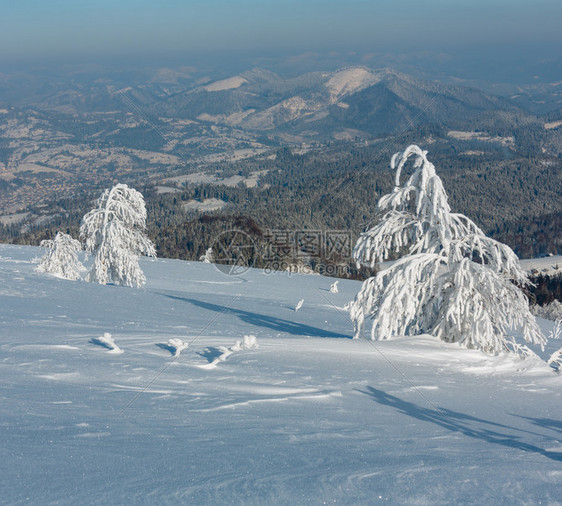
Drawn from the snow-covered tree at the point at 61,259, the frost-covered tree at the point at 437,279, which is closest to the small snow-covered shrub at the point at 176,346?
the frost-covered tree at the point at 437,279

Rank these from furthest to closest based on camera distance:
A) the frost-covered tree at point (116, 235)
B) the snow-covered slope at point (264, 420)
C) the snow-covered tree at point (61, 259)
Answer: the snow-covered tree at point (61, 259), the frost-covered tree at point (116, 235), the snow-covered slope at point (264, 420)

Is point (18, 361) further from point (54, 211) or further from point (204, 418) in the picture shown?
point (54, 211)

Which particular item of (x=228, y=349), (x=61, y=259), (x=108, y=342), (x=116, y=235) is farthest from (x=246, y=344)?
(x=61, y=259)

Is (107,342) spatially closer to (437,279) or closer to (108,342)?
(108,342)

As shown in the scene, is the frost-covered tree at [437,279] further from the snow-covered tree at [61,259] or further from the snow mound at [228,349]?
the snow-covered tree at [61,259]

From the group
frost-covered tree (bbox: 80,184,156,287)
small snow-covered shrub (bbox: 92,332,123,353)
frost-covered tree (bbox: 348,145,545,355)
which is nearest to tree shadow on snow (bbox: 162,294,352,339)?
frost-covered tree (bbox: 348,145,545,355)

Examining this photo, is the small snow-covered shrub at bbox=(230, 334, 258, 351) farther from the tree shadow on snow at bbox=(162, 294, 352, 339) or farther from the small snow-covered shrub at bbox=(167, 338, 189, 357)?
the tree shadow on snow at bbox=(162, 294, 352, 339)
